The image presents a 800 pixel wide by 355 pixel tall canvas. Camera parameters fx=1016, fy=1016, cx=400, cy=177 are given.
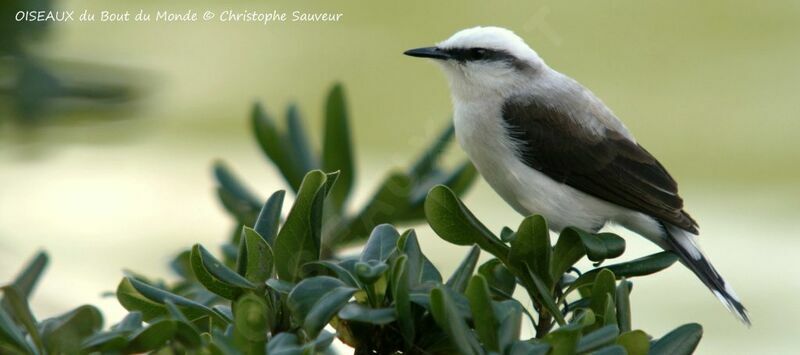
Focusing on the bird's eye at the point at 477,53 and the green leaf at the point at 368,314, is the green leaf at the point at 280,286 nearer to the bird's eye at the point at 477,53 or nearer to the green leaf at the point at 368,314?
the green leaf at the point at 368,314

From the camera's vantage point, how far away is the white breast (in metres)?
2.03

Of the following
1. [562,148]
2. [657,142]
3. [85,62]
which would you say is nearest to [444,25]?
[657,142]

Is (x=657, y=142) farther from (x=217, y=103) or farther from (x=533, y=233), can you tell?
(x=533, y=233)

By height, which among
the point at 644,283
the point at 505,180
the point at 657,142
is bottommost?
the point at 644,283

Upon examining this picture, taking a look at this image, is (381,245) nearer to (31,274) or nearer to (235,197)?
(31,274)

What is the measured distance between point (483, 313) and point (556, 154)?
130 cm

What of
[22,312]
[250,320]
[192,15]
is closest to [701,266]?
[250,320]

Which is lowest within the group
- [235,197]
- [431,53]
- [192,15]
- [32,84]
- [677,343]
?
[677,343]

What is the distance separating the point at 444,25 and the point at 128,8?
57.2 inches

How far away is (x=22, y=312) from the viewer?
0.84m

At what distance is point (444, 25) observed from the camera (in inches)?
190

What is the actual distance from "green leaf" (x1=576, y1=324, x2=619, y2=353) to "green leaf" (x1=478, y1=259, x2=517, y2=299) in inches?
10.4

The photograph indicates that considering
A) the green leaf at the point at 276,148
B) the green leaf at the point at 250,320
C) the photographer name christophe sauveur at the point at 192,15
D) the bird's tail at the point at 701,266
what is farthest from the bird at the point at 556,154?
the photographer name christophe sauveur at the point at 192,15

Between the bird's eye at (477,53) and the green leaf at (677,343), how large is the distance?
4.38 ft
